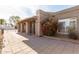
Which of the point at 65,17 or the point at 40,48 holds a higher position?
the point at 65,17

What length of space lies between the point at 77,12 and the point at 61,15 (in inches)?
124

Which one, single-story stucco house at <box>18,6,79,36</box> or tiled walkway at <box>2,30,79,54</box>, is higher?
single-story stucco house at <box>18,6,79,36</box>

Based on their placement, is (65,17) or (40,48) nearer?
(40,48)

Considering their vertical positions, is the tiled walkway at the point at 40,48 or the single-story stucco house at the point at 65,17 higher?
the single-story stucco house at the point at 65,17

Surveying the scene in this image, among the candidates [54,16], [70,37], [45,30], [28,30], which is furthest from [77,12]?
[28,30]

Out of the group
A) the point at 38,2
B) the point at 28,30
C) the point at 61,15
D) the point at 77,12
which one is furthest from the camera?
the point at 28,30

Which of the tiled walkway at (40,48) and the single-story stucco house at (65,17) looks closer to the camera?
the tiled walkway at (40,48)

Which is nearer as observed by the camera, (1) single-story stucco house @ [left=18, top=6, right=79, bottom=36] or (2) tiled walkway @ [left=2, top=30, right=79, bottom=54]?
(2) tiled walkway @ [left=2, top=30, right=79, bottom=54]

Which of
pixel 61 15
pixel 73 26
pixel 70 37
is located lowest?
pixel 70 37

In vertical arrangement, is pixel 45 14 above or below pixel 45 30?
above

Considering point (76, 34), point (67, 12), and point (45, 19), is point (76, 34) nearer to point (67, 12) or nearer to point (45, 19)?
point (67, 12)

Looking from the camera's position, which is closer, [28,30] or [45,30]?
[45,30]

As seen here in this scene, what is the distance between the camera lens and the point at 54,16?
20.0 meters

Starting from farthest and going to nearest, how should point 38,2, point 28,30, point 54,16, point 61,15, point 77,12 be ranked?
point 28,30
point 54,16
point 61,15
point 77,12
point 38,2
